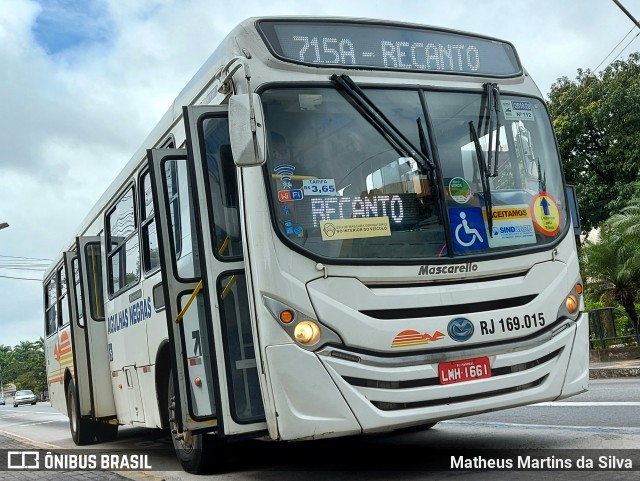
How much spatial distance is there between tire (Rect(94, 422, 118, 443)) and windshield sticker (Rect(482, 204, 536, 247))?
8.72m

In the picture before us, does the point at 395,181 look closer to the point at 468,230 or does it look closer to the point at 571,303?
the point at 468,230

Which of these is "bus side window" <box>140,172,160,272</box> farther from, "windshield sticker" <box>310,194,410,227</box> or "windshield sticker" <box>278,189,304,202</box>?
"windshield sticker" <box>310,194,410,227</box>

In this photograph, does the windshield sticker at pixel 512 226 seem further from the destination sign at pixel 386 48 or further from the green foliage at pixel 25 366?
the green foliage at pixel 25 366

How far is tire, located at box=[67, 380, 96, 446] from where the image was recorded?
13.3 metres

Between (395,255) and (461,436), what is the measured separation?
3581mm

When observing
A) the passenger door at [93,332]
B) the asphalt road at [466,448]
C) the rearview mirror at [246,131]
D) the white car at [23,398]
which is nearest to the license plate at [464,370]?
the asphalt road at [466,448]

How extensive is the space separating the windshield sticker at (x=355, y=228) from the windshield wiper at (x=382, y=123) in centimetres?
54

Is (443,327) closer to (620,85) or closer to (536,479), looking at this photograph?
(536,479)

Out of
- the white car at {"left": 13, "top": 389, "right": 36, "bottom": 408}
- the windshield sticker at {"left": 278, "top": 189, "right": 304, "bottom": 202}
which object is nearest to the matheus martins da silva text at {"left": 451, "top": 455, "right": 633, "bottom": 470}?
the windshield sticker at {"left": 278, "top": 189, "right": 304, "bottom": 202}

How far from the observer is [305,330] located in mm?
6168

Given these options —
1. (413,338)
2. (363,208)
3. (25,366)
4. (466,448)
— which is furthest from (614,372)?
(25,366)

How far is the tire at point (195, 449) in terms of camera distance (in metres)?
7.80

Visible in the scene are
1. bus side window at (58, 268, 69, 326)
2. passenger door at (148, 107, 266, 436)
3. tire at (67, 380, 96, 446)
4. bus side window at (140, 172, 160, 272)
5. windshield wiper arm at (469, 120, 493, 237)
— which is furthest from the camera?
bus side window at (58, 268, 69, 326)

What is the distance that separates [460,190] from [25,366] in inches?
5141
